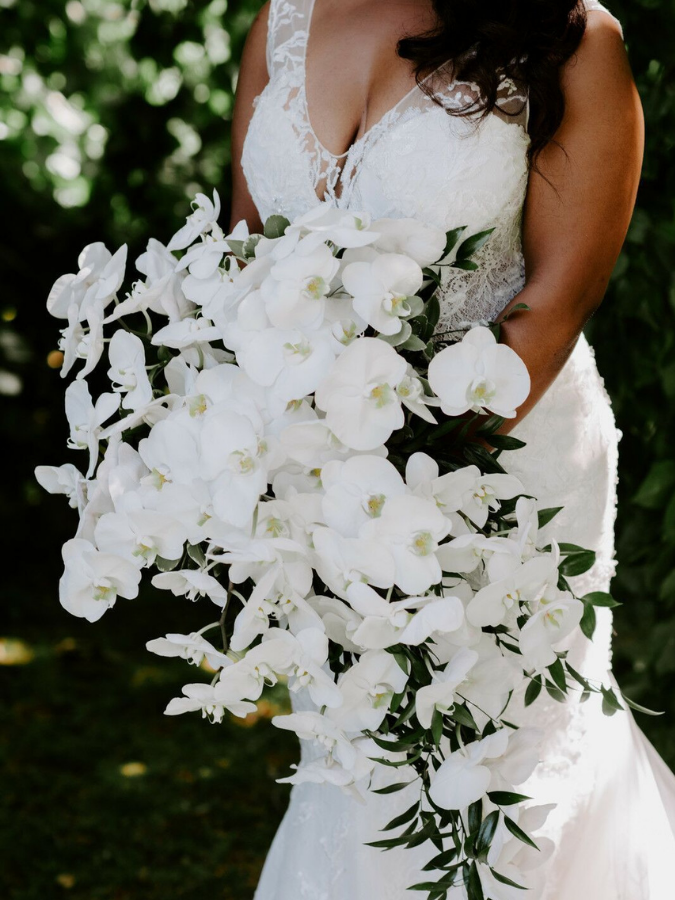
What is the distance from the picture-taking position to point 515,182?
5.10 ft

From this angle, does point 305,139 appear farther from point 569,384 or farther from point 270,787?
point 270,787

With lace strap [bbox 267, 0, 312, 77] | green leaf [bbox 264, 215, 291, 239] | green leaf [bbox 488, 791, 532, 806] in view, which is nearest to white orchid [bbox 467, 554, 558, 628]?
green leaf [bbox 488, 791, 532, 806]

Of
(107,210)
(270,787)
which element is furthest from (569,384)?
(107,210)

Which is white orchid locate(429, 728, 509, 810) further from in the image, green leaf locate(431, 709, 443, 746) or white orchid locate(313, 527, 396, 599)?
white orchid locate(313, 527, 396, 599)

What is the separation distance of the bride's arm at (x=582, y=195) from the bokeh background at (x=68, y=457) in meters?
1.09

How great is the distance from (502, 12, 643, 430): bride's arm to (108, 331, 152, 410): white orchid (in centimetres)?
56

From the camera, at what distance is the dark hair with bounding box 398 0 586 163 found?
151 cm

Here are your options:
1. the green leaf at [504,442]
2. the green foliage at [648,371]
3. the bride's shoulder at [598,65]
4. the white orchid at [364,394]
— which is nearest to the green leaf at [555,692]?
the green leaf at [504,442]

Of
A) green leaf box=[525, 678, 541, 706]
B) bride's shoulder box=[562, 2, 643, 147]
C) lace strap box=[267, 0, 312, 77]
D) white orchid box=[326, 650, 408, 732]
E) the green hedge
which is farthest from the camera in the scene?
the green hedge

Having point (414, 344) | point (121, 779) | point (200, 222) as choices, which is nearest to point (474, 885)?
point (414, 344)

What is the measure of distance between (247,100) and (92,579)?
3.74ft

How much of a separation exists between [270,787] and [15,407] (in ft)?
6.67

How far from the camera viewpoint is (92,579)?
1260 millimetres

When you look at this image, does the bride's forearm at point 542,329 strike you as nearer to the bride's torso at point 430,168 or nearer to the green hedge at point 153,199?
the bride's torso at point 430,168
